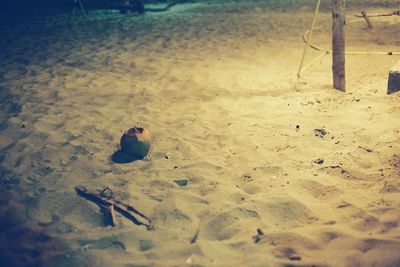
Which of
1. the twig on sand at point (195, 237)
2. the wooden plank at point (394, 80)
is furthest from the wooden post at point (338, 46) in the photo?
the twig on sand at point (195, 237)

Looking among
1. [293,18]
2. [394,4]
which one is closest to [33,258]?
[293,18]

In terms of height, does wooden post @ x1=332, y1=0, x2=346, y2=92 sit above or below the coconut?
above

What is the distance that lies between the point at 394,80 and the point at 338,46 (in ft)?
3.09

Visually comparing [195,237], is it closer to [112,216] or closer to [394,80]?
[112,216]

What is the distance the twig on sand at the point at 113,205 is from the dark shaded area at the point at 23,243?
0.46 metres

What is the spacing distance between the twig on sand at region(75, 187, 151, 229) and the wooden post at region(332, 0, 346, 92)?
371 centimetres

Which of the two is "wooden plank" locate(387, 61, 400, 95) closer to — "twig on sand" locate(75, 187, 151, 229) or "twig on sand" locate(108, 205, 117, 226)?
"twig on sand" locate(75, 187, 151, 229)

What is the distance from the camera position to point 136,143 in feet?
10.6

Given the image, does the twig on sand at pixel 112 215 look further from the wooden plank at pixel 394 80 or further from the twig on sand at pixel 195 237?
the wooden plank at pixel 394 80

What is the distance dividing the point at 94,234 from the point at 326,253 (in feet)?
5.87

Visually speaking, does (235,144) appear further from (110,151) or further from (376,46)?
(376,46)

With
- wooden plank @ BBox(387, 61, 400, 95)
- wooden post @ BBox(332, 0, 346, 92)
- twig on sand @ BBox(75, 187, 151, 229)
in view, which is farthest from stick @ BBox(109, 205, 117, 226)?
wooden plank @ BBox(387, 61, 400, 95)

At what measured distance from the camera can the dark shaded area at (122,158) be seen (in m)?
3.31

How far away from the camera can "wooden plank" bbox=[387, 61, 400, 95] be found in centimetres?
403
